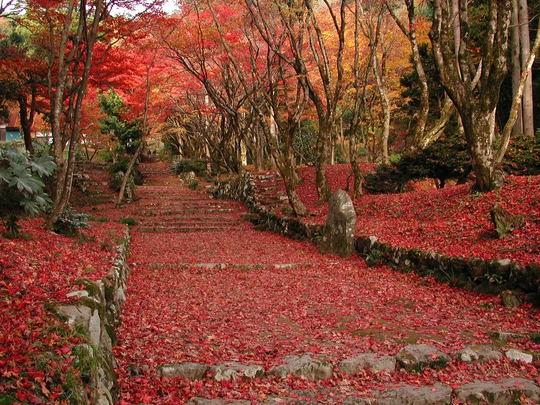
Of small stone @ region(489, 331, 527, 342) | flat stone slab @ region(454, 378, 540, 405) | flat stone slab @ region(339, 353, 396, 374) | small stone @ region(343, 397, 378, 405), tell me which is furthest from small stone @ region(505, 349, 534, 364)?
small stone @ region(343, 397, 378, 405)

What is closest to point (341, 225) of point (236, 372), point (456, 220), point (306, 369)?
point (456, 220)

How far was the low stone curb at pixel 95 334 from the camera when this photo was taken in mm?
3256

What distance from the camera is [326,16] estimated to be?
786 inches

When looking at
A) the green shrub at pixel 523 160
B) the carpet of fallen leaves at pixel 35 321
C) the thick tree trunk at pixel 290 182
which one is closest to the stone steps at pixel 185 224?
the thick tree trunk at pixel 290 182

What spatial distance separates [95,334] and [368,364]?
93.8 inches

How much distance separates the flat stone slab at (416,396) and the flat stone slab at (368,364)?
39cm

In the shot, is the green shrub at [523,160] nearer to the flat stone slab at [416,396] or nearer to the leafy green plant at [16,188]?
the flat stone slab at [416,396]

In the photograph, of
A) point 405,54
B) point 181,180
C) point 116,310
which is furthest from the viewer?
point 181,180

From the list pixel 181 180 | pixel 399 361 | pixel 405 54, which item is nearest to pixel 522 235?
pixel 399 361

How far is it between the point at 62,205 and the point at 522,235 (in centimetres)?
726

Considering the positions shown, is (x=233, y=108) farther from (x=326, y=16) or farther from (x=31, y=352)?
(x=31, y=352)

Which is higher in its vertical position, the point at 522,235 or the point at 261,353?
the point at 522,235

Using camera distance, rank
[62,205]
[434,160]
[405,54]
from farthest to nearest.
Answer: [405,54], [434,160], [62,205]

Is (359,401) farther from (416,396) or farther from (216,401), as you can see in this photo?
(216,401)
